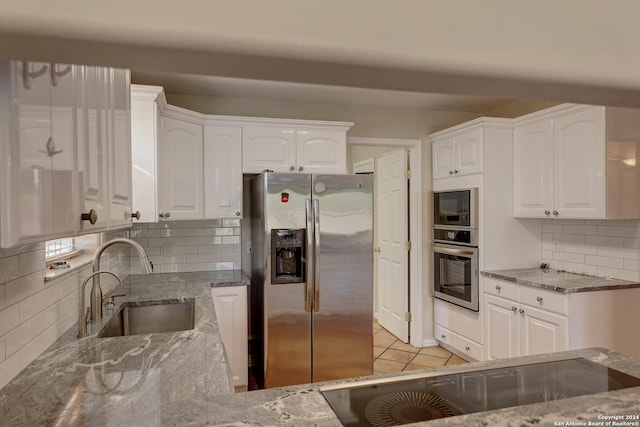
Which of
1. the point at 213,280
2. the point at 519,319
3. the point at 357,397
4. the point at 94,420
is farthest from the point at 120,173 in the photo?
the point at 519,319

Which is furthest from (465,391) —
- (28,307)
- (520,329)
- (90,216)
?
(520,329)

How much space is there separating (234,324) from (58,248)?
1.40m

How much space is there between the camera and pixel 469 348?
10.9 ft

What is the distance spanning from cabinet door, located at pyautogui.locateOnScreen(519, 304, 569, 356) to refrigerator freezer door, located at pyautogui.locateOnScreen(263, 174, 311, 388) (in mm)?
1588

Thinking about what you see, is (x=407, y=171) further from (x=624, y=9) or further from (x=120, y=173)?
(x=624, y=9)

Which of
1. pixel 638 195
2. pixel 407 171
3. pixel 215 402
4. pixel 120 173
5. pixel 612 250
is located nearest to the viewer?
pixel 215 402

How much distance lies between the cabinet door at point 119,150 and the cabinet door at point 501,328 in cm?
273

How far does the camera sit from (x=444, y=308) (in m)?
3.68

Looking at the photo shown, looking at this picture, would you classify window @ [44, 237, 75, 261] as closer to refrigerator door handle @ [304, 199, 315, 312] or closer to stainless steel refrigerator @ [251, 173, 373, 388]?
stainless steel refrigerator @ [251, 173, 373, 388]

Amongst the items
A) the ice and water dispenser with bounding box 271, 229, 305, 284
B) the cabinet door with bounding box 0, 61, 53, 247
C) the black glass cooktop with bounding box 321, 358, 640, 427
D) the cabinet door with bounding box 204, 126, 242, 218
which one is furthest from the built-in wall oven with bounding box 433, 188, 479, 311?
the cabinet door with bounding box 0, 61, 53, 247

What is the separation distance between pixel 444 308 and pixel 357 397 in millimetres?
2970

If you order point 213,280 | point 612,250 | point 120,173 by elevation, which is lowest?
point 213,280

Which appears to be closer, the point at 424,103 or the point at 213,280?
the point at 213,280

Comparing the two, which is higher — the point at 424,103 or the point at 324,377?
the point at 424,103
